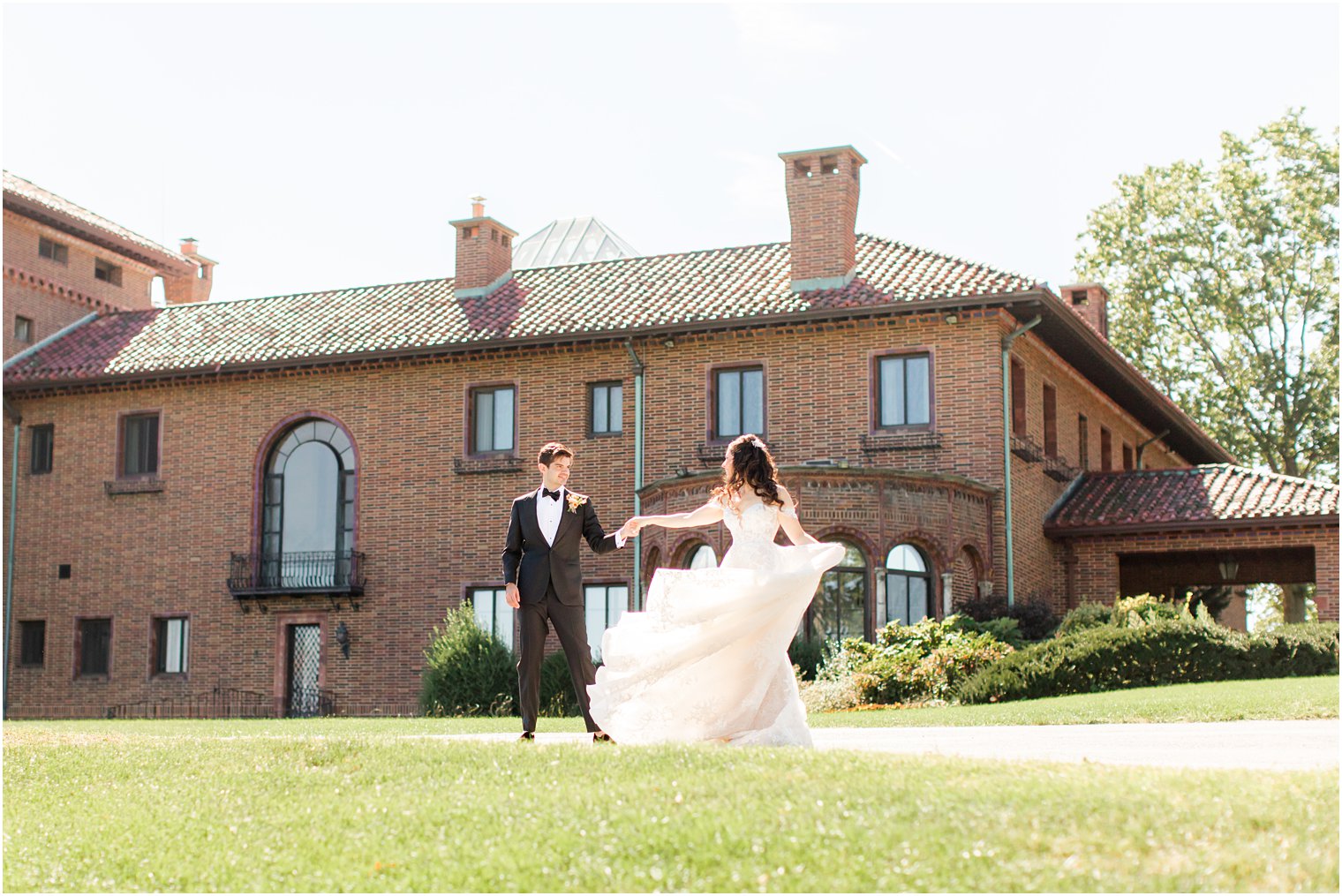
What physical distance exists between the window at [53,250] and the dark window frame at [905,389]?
18.9 m

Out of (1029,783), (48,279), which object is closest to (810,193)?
(48,279)

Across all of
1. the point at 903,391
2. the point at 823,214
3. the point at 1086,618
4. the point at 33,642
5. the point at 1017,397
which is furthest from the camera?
the point at 33,642

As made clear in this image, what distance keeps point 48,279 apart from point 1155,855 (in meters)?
33.0

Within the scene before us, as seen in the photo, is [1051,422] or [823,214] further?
[1051,422]

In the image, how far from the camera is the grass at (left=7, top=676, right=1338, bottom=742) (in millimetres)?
15508

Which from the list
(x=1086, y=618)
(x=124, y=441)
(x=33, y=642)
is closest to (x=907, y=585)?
(x=1086, y=618)

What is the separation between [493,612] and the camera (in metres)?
29.2

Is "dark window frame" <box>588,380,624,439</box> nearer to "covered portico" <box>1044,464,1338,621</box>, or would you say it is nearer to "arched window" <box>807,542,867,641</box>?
"arched window" <box>807,542,867,641</box>

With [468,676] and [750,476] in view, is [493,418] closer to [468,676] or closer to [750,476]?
[468,676]

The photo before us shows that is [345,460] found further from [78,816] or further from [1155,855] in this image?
[1155,855]

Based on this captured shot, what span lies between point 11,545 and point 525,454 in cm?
1174

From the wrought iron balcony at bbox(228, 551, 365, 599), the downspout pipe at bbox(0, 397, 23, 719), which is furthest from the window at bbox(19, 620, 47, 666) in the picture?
the wrought iron balcony at bbox(228, 551, 365, 599)

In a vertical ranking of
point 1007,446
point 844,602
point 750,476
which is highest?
point 1007,446

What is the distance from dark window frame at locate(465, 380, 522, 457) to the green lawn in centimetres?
1847
